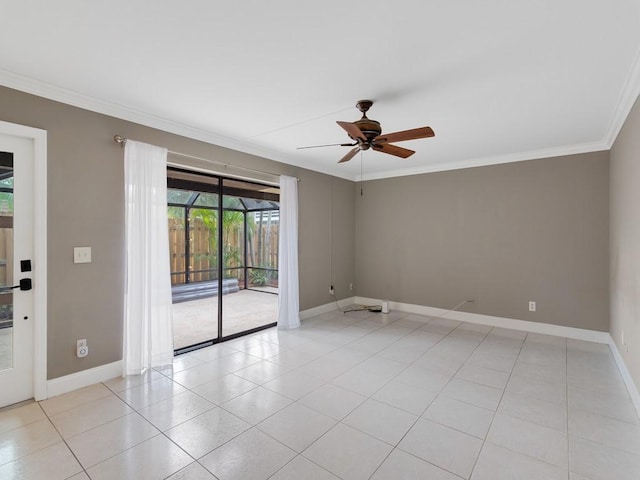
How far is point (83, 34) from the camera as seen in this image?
1.91 meters

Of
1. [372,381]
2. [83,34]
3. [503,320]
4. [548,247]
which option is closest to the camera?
[83,34]

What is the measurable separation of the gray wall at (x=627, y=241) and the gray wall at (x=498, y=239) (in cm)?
29

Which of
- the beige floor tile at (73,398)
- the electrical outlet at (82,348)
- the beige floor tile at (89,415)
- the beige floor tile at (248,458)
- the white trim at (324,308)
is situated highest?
the electrical outlet at (82,348)

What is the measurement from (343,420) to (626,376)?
105 inches

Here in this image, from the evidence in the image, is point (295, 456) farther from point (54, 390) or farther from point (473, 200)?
point (473, 200)

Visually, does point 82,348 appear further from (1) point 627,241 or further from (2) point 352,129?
(1) point 627,241

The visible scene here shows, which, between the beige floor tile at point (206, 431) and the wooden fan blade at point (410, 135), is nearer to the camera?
the beige floor tile at point (206, 431)

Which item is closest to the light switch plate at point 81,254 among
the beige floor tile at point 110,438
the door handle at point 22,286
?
the door handle at point 22,286

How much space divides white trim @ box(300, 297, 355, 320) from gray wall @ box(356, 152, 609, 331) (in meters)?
0.38

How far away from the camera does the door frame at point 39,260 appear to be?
254 centimetres

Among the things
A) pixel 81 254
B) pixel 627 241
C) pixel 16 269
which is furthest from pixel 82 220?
pixel 627 241

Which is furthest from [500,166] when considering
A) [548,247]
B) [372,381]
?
[372,381]

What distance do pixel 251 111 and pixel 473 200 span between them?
3549 millimetres

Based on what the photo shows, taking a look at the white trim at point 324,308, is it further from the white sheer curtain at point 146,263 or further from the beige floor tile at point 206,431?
the beige floor tile at point 206,431
